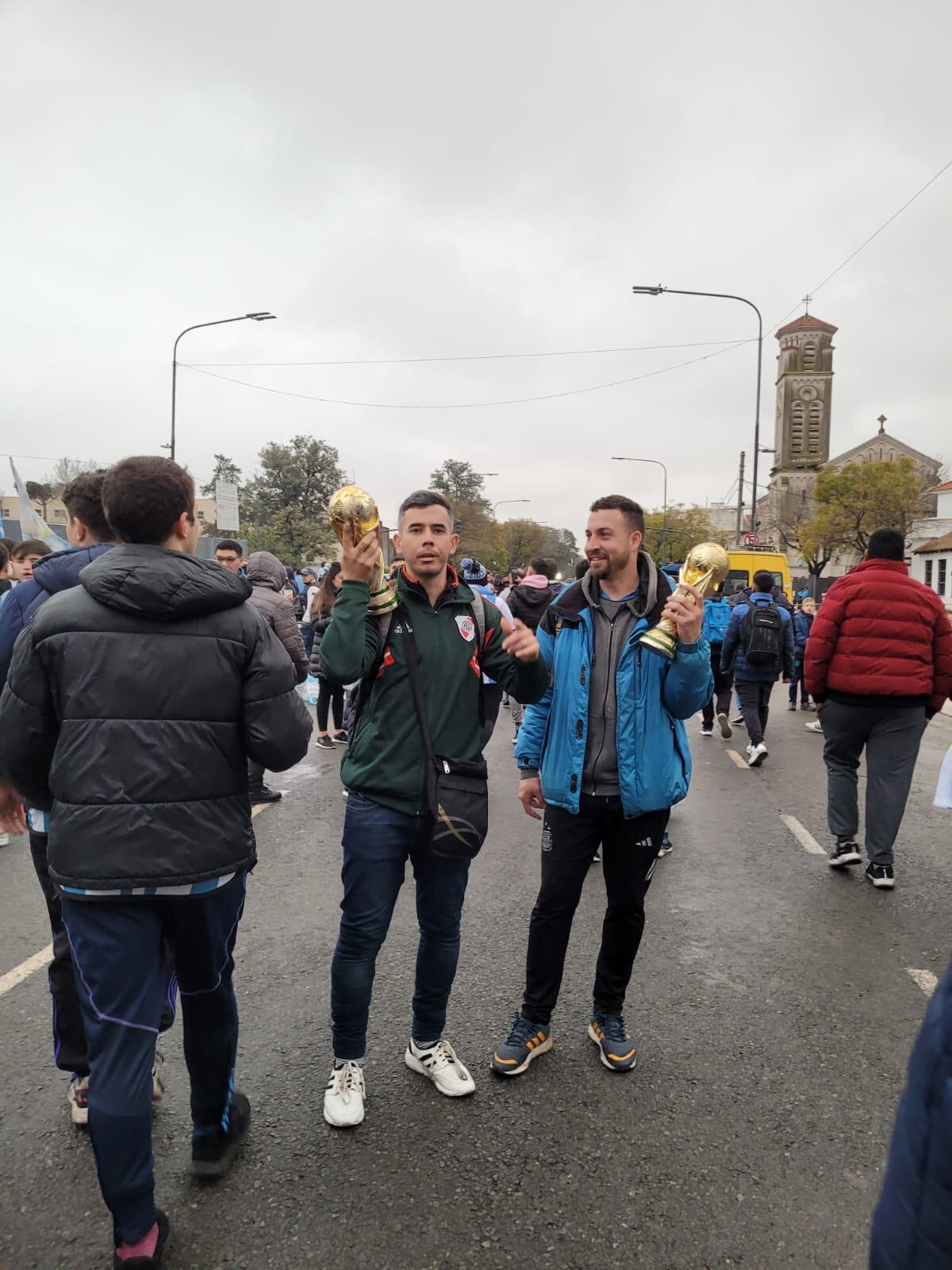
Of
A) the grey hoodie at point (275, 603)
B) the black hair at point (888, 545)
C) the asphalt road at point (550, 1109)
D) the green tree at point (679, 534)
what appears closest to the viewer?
the asphalt road at point (550, 1109)

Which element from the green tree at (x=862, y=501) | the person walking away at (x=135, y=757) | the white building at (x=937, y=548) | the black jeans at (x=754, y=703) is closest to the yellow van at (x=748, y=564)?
the black jeans at (x=754, y=703)

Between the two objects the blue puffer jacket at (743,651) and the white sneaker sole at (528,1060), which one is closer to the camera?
the white sneaker sole at (528,1060)

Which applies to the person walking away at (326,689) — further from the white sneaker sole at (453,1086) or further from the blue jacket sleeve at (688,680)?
the blue jacket sleeve at (688,680)

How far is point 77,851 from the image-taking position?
81.3 inches

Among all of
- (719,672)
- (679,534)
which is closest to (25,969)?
(719,672)

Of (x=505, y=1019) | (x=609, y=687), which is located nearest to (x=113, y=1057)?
(x=505, y=1019)

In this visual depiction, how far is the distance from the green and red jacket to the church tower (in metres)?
75.7

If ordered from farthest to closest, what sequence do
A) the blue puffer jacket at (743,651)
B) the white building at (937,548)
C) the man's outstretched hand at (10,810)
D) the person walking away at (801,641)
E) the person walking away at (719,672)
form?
the white building at (937,548) < the person walking away at (801,641) < the person walking away at (719,672) < the blue puffer jacket at (743,651) < the man's outstretched hand at (10,810)

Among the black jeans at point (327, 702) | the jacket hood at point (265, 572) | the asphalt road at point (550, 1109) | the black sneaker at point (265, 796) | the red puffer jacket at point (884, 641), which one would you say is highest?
the jacket hood at point (265, 572)

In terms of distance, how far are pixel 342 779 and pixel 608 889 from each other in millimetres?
1118

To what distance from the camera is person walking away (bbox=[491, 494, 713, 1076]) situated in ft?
9.98

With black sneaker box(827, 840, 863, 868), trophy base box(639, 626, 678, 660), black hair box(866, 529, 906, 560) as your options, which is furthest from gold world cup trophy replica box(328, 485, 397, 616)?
black sneaker box(827, 840, 863, 868)

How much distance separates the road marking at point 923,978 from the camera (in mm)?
3662

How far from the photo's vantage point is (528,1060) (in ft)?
10.0
